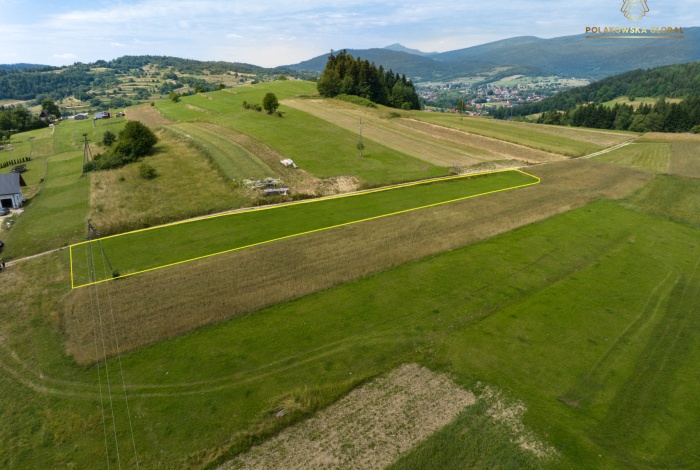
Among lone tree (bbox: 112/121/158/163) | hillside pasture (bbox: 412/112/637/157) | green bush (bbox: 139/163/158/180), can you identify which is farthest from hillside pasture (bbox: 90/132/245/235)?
hillside pasture (bbox: 412/112/637/157)

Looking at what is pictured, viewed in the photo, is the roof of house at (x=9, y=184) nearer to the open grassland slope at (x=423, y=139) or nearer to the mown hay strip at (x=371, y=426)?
the mown hay strip at (x=371, y=426)

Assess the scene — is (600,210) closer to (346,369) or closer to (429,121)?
(346,369)

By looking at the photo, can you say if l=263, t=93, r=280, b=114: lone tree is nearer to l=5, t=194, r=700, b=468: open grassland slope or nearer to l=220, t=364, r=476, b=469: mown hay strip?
l=5, t=194, r=700, b=468: open grassland slope

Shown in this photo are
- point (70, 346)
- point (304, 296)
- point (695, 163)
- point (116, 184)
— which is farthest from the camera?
point (695, 163)

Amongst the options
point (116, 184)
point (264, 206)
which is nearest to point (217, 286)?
point (264, 206)

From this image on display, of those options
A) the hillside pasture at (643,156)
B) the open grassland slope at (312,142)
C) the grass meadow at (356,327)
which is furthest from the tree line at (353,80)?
the grass meadow at (356,327)

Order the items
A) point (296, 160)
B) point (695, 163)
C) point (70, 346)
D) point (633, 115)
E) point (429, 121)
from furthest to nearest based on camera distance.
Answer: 1. point (633, 115)
2. point (429, 121)
3. point (695, 163)
4. point (296, 160)
5. point (70, 346)

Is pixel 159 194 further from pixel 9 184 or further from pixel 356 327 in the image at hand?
pixel 356 327
